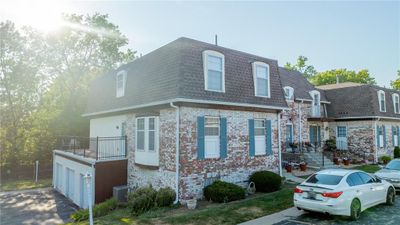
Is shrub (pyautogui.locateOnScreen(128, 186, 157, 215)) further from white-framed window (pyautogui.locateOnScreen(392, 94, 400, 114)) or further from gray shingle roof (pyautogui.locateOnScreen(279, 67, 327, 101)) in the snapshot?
white-framed window (pyautogui.locateOnScreen(392, 94, 400, 114))

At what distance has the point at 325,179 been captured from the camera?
362 inches

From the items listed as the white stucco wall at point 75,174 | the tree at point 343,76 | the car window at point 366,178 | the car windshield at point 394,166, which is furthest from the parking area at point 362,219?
the tree at point 343,76

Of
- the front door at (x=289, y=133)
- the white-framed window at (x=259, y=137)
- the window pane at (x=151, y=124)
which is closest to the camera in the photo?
the window pane at (x=151, y=124)

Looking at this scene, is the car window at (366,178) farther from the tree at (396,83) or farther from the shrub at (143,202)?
→ the tree at (396,83)

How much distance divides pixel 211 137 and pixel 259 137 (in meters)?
3.42

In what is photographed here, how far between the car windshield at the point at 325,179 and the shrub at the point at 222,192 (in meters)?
3.35

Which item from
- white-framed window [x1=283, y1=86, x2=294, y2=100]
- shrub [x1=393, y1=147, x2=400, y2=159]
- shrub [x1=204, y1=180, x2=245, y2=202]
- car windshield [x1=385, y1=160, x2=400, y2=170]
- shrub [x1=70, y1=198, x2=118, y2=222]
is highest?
white-framed window [x1=283, y1=86, x2=294, y2=100]

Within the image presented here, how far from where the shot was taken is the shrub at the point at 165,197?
11136 mm

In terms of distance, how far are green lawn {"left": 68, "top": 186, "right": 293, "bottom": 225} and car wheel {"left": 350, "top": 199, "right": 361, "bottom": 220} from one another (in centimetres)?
247

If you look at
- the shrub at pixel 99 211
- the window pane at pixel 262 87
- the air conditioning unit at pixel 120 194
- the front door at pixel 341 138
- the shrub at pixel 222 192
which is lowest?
the shrub at pixel 99 211

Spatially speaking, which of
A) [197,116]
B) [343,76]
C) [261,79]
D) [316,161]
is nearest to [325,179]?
[197,116]

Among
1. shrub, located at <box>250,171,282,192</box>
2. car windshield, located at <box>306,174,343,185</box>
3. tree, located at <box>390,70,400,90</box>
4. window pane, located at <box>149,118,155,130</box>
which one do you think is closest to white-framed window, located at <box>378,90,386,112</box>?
shrub, located at <box>250,171,282,192</box>

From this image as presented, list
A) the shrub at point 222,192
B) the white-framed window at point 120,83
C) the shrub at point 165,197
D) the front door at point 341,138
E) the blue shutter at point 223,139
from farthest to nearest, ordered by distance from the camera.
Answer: the front door at point 341,138
the white-framed window at point 120,83
the blue shutter at point 223,139
the shrub at point 222,192
the shrub at point 165,197

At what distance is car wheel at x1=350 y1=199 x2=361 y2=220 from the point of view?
8.59 m
